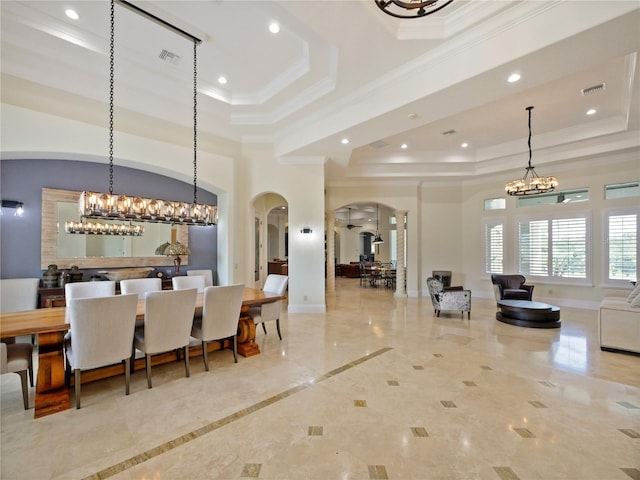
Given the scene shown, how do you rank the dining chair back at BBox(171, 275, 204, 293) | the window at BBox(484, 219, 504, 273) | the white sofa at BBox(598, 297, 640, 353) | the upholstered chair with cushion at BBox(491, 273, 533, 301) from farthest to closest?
the window at BBox(484, 219, 504, 273) < the upholstered chair with cushion at BBox(491, 273, 533, 301) < the dining chair back at BBox(171, 275, 204, 293) < the white sofa at BBox(598, 297, 640, 353)

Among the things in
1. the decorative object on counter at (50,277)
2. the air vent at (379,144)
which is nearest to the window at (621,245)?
the air vent at (379,144)

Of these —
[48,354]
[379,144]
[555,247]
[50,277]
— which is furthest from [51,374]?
[555,247]

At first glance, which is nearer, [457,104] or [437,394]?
[437,394]

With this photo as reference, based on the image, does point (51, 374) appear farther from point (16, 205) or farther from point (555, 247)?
point (555, 247)

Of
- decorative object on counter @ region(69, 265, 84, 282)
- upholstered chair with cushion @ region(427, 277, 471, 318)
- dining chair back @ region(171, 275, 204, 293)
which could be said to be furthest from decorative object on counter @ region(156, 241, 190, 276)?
upholstered chair with cushion @ region(427, 277, 471, 318)

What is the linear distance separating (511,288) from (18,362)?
28.2 ft

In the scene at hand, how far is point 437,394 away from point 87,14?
575 centimetres

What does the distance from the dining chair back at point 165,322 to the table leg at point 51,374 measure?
2.14 feet

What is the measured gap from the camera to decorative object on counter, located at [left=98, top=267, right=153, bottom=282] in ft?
16.6

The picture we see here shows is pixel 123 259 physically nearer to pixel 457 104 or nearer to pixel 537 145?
pixel 457 104

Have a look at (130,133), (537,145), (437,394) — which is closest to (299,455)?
(437,394)

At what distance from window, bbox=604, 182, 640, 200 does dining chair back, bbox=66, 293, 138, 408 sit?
9.52 meters

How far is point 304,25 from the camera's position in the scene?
3186mm

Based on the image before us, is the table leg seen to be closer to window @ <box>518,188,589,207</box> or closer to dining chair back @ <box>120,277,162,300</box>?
dining chair back @ <box>120,277,162,300</box>
